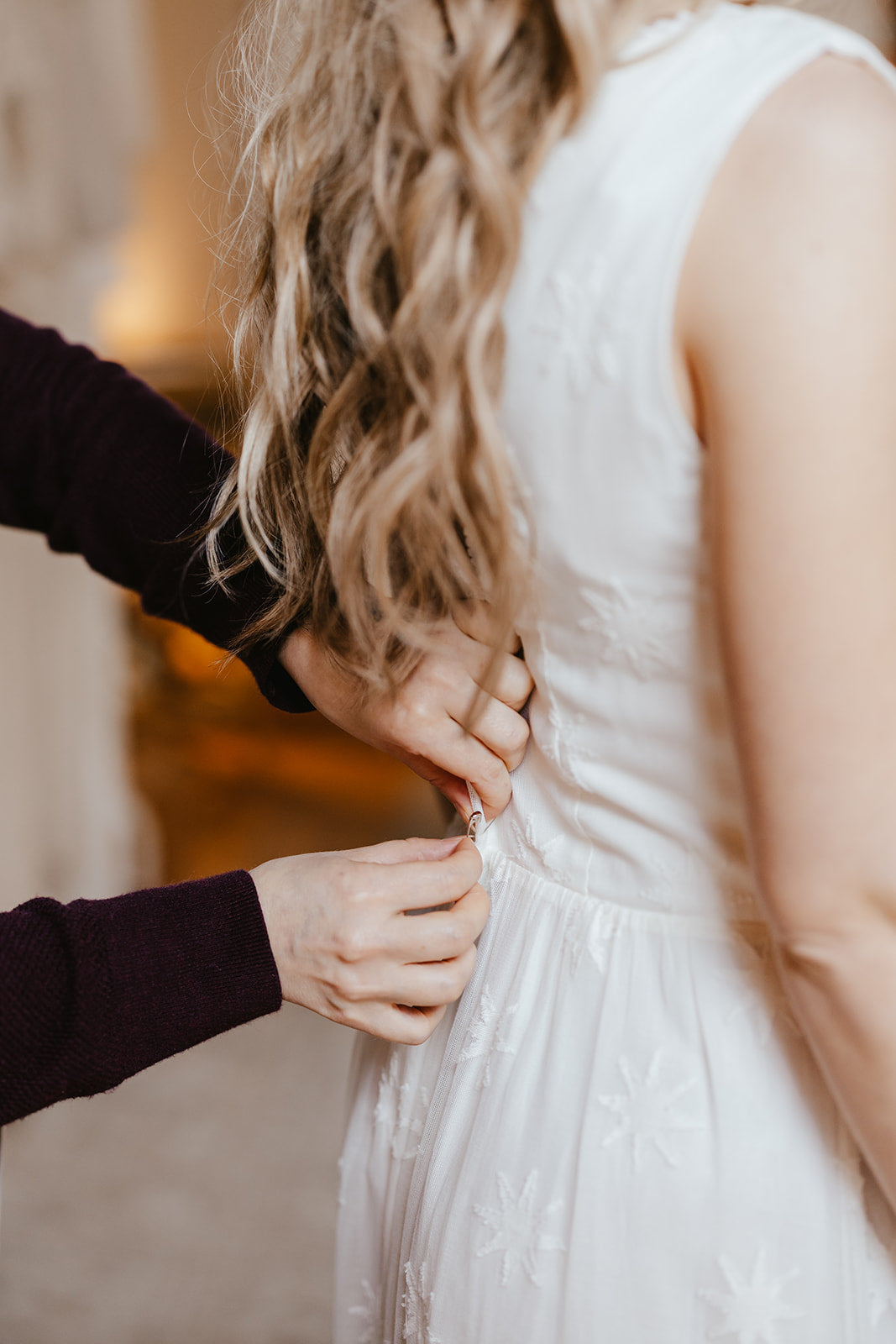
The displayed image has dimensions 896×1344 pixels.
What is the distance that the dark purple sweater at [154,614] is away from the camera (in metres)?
0.66

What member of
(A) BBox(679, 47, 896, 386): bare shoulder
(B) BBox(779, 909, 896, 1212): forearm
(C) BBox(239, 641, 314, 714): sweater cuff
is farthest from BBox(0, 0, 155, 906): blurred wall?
(A) BBox(679, 47, 896, 386): bare shoulder

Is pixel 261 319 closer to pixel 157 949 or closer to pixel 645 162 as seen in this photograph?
pixel 645 162

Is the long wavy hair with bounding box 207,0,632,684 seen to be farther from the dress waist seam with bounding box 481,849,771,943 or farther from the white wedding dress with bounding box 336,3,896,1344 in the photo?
the dress waist seam with bounding box 481,849,771,943

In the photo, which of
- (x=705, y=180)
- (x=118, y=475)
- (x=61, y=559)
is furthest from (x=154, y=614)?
(x=61, y=559)

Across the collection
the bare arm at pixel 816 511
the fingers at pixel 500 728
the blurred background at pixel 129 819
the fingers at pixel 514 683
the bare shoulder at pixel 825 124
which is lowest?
the blurred background at pixel 129 819

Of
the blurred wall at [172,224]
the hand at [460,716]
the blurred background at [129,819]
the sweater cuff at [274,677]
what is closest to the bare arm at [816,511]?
the hand at [460,716]

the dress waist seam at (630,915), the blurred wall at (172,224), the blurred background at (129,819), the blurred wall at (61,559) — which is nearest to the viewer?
the dress waist seam at (630,915)

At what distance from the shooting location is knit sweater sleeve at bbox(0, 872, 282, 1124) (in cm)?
66

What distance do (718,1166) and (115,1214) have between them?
1.69m

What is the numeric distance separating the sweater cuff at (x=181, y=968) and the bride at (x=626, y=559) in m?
0.15

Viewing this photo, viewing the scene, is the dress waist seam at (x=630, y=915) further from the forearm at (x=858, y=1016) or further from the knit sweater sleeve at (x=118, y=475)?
the knit sweater sleeve at (x=118, y=475)

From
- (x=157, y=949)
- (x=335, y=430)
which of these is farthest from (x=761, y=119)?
(x=157, y=949)

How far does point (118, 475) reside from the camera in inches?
37.1

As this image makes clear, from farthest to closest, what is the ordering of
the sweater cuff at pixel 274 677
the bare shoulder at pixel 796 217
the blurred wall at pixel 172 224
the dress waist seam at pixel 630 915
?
the blurred wall at pixel 172 224 → the sweater cuff at pixel 274 677 → the dress waist seam at pixel 630 915 → the bare shoulder at pixel 796 217
